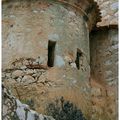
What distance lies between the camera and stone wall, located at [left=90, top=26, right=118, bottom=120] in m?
11.4

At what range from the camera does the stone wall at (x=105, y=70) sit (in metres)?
11.4

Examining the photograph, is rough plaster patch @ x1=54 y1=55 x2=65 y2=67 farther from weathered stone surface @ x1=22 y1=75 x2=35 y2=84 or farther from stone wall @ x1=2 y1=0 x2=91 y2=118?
weathered stone surface @ x1=22 y1=75 x2=35 y2=84

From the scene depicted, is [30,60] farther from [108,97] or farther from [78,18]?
[108,97]

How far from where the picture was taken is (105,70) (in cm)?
1205

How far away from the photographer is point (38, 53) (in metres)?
9.87

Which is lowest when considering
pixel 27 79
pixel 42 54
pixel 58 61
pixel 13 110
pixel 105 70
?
pixel 13 110

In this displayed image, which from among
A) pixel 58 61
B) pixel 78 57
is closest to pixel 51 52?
pixel 58 61

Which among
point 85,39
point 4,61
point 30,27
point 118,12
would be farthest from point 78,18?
point 118,12

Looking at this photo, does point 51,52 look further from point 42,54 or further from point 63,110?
point 63,110

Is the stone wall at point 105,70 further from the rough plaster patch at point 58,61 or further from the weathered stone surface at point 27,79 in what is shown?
the weathered stone surface at point 27,79

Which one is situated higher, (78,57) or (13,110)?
(78,57)

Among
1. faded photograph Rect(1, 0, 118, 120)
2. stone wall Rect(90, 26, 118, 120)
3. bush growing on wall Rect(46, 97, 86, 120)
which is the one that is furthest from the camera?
stone wall Rect(90, 26, 118, 120)

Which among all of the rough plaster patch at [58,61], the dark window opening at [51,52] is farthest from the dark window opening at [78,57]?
the dark window opening at [51,52]

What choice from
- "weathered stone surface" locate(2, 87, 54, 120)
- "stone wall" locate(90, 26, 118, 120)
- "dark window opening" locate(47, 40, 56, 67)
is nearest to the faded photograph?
"dark window opening" locate(47, 40, 56, 67)
